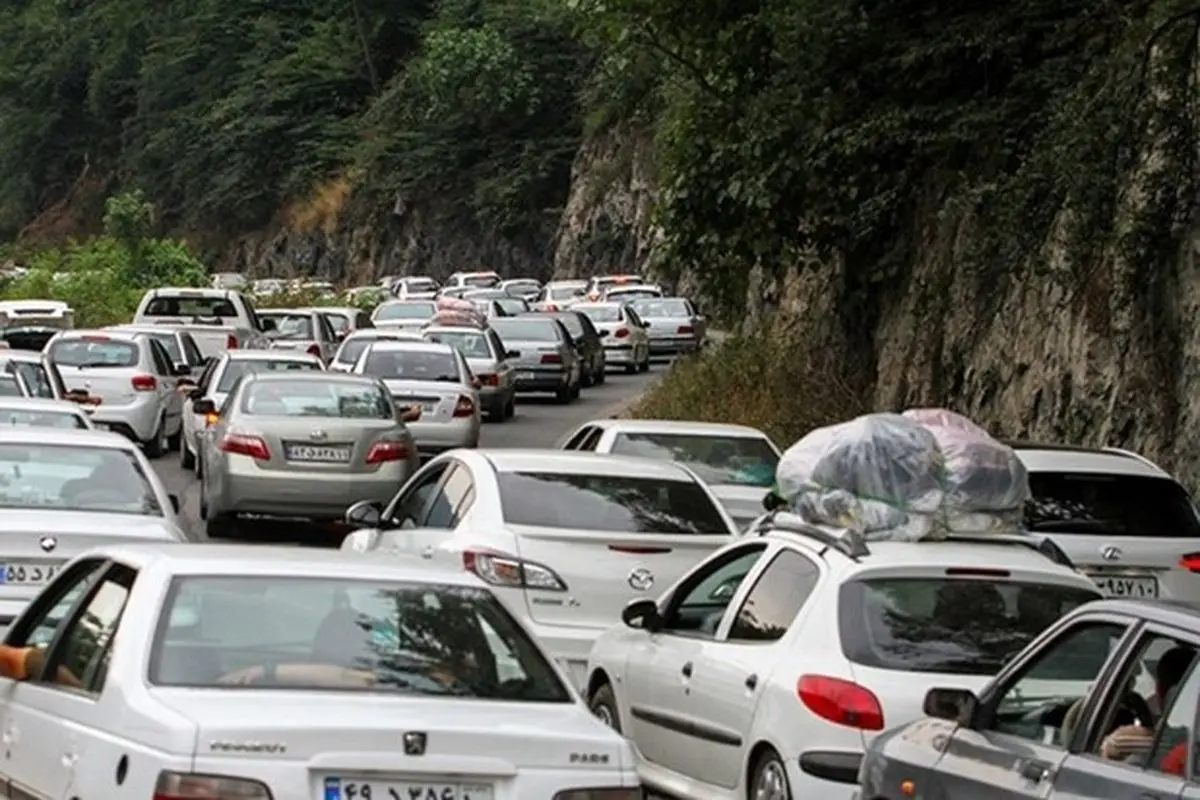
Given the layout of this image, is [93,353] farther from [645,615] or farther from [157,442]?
[645,615]

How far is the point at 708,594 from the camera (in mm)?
11445

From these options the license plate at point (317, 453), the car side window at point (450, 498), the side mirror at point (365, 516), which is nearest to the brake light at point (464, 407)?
the license plate at point (317, 453)

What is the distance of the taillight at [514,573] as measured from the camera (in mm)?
13070

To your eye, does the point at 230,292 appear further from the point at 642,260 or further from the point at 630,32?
the point at 642,260

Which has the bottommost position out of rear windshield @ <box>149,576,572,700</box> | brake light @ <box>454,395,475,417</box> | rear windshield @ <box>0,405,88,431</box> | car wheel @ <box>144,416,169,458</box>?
car wheel @ <box>144,416,169,458</box>

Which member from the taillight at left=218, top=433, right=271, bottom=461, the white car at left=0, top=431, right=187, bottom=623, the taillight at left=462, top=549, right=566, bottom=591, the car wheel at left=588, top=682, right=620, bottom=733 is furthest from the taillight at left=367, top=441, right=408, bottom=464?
the car wheel at left=588, top=682, right=620, bottom=733

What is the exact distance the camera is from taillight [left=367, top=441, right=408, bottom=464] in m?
22.7

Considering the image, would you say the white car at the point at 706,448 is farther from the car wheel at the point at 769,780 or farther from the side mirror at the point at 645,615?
the car wheel at the point at 769,780

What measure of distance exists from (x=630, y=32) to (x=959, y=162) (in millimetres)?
4987

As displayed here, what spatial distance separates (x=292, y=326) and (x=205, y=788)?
118 feet

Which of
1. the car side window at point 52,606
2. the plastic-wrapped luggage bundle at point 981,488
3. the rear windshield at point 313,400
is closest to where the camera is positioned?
the car side window at point 52,606

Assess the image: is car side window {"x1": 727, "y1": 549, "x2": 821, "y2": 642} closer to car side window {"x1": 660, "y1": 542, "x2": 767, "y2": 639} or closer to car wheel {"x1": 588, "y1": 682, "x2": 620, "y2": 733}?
car side window {"x1": 660, "y1": 542, "x2": 767, "y2": 639}

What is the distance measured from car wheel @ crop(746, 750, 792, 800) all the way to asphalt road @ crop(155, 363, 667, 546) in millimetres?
11768

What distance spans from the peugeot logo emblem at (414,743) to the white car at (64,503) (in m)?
6.21
